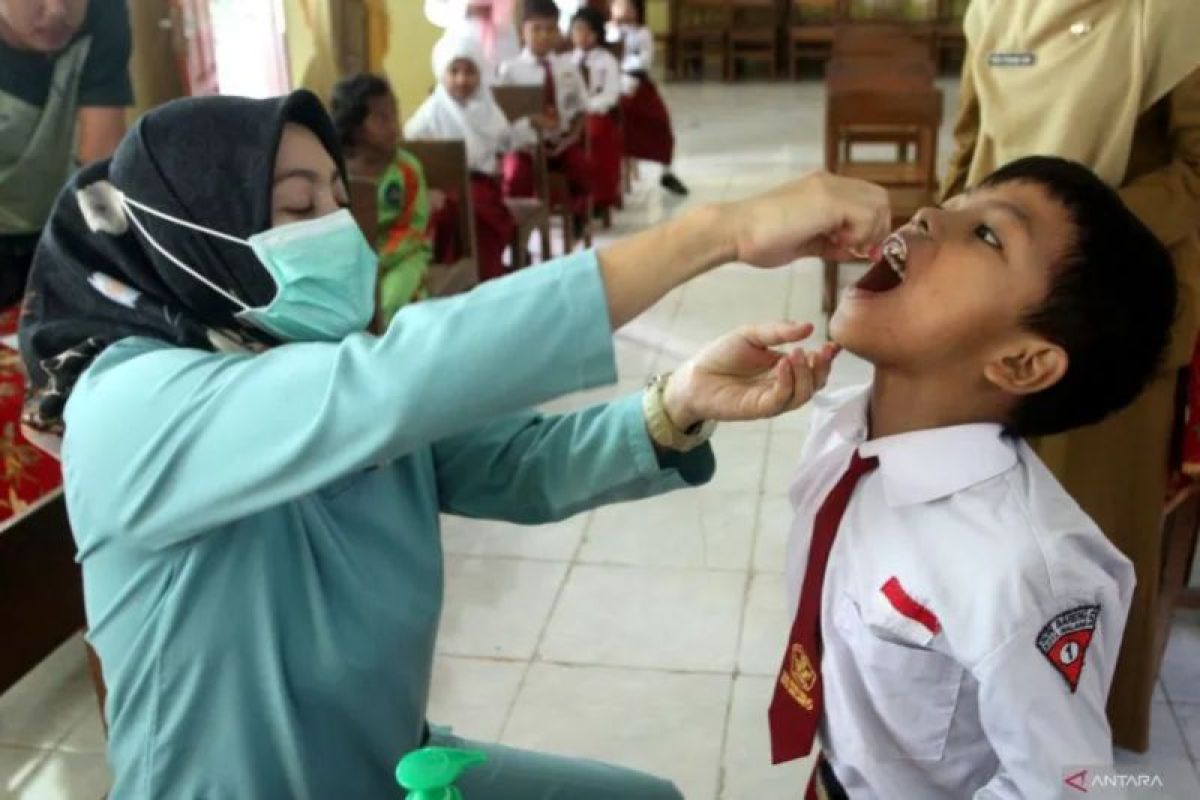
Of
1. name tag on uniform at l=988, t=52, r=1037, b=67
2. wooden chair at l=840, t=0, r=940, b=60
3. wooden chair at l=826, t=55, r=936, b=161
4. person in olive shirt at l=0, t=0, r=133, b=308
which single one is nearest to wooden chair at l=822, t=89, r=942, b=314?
wooden chair at l=826, t=55, r=936, b=161

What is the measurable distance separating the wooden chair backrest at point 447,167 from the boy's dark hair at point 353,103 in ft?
1.17

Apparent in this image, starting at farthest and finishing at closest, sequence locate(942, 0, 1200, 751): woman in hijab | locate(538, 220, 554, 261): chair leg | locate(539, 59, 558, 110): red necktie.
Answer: locate(539, 59, 558, 110): red necktie, locate(538, 220, 554, 261): chair leg, locate(942, 0, 1200, 751): woman in hijab

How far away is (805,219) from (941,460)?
329 mm

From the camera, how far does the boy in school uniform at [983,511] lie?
105 cm

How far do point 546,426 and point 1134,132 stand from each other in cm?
109

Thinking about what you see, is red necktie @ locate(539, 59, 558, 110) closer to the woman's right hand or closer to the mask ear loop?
the mask ear loop

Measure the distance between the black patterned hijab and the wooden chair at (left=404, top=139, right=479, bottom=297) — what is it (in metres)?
2.77

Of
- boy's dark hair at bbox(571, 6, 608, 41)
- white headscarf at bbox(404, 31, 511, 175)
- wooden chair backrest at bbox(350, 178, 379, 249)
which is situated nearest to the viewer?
wooden chair backrest at bbox(350, 178, 379, 249)

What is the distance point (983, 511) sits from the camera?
1129mm

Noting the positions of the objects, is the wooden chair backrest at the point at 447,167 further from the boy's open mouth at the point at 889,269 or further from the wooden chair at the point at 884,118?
the boy's open mouth at the point at 889,269

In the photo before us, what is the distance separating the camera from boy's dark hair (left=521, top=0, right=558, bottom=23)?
599 cm

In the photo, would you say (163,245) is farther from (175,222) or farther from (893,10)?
(893,10)

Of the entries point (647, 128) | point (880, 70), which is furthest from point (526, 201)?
point (647, 128)

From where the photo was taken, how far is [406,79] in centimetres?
568
